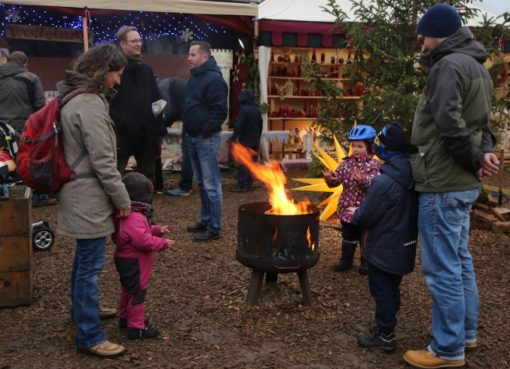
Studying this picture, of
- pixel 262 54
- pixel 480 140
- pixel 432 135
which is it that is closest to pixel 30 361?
pixel 432 135

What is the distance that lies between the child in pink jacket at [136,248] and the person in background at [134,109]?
2.93 m

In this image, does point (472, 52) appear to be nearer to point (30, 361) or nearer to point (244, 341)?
point (244, 341)

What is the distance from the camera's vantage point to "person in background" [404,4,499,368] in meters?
3.38

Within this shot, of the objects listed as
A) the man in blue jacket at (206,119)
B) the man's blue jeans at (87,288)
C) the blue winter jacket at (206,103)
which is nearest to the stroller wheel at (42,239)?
the man in blue jacket at (206,119)

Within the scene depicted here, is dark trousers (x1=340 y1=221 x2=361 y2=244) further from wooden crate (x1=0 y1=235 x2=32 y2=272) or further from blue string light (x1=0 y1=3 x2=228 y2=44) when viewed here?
blue string light (x1=0 y1=3 x2=228 y2=44)

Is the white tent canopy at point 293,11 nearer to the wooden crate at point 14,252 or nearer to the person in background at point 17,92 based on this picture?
the person in background at point 17,92

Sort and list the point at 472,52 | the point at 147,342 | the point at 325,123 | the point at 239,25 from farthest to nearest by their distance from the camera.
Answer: the point at 239,25, the point at 325,123, the point at 147,342, the point at 472,52

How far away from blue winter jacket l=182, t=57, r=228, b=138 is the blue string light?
18.0ft

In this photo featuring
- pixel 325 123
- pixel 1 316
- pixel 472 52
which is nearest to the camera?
pixel 472 52

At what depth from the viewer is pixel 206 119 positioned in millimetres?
6500

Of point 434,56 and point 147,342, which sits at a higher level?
point 434,56

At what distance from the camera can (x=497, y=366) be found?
151 inches

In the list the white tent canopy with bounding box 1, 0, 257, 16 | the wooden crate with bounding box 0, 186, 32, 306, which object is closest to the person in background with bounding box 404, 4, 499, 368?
the wooden crate with bounding box 0, 186, 32, 306

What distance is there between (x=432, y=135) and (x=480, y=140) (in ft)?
1.06
